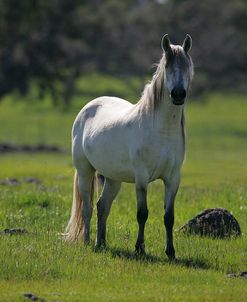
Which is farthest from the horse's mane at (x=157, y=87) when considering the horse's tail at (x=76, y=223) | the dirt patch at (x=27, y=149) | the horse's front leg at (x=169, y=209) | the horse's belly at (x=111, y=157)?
the dirt patch at (x=27, y=149)

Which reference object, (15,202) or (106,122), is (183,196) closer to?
(15,202)

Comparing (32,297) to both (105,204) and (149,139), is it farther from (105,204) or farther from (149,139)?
(105,204)

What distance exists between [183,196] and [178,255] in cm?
625

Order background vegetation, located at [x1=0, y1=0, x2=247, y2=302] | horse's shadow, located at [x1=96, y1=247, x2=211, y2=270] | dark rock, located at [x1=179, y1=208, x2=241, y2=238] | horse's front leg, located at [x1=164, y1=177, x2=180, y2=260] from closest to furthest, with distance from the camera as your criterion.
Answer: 1. background vegetation, located at [x1=0, y1=0, x2=247, y2=302]
2. horse's shadow, located at [x1=96, y1=247, x2=211, y2=270]
3. horse's front leg, located at [x1=164, y1=177, x2=180, y2=260]
4. dark rock, located at [x1=179, y1=208, x2=241, y2=238]

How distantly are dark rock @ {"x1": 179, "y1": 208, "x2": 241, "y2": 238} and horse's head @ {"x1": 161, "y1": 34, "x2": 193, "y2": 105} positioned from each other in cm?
268

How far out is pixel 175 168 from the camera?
1195 centimetres

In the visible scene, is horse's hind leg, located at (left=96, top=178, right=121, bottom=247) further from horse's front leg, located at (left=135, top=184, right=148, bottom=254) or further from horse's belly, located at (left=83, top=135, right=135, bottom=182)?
horse's front leg, located at (left=135, top=184, right=148, bottom=254)

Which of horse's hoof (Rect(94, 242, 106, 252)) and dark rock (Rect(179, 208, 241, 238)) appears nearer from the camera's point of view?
horse's hoof (Rect(94, 242, 106, 252))

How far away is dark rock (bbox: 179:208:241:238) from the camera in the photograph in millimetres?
13344

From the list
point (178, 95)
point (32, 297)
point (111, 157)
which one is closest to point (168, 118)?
point (178, 95)

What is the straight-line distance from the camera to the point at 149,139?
471 inches

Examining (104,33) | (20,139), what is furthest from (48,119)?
Result: (20,139)

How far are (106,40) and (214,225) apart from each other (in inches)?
1958

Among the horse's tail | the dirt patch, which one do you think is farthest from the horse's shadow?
the dirt patch
